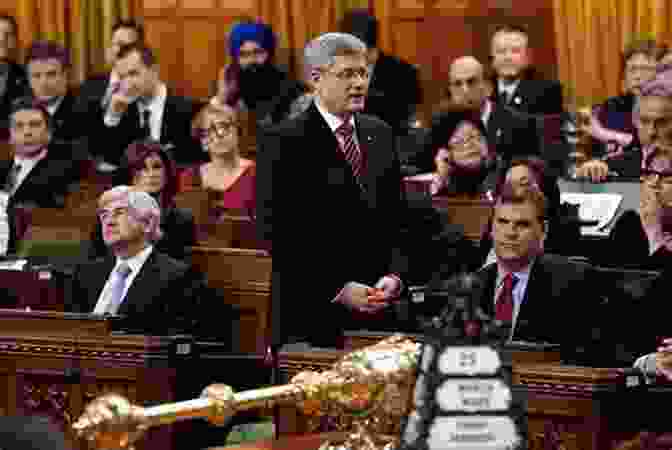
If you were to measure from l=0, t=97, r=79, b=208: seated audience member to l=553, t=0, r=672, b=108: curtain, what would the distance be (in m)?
2.90

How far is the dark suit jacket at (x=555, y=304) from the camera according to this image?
17.4 ft

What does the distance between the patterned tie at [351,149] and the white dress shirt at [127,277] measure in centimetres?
103

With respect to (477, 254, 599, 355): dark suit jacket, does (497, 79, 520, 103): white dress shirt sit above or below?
above

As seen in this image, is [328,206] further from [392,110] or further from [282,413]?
[392,110]

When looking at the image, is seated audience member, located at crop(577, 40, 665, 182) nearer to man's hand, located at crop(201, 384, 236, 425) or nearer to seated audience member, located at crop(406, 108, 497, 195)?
seated audience member, located at crop(406, 108, 497, 195)

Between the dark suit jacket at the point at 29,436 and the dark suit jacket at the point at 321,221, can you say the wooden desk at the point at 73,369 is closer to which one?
the dark suit jacket at the point at 321,221

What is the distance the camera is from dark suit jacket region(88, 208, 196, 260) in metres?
6.79

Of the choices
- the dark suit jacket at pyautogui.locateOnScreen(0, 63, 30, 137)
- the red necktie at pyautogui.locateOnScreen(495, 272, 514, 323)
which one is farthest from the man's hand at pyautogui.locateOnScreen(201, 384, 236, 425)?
the dark suit jacket at pyautogui.locateOnScreen(0, 63, 30, 137)

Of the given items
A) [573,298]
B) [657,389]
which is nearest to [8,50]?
[573,298]

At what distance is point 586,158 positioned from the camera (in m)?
8.43

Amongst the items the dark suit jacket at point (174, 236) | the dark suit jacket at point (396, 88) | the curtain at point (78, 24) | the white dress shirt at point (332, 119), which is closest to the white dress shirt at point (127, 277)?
the dark suit jacket at point (174, 236)

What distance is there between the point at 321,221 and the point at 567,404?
127 centimetres

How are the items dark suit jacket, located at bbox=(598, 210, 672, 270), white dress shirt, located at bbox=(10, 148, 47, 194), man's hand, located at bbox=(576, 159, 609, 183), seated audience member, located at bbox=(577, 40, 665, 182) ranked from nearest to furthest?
dark suit jacket, located at bbox=(598, 210, 672, 270) → man's hand, located at bbox=(576, 159, 609, 183) → seated audience member, located at bbox=(577, 40, 665, 182) → white dress shirt, located at bbox=(10, 148, 47, 194)

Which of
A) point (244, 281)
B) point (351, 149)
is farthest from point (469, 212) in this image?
point (351, 149)
